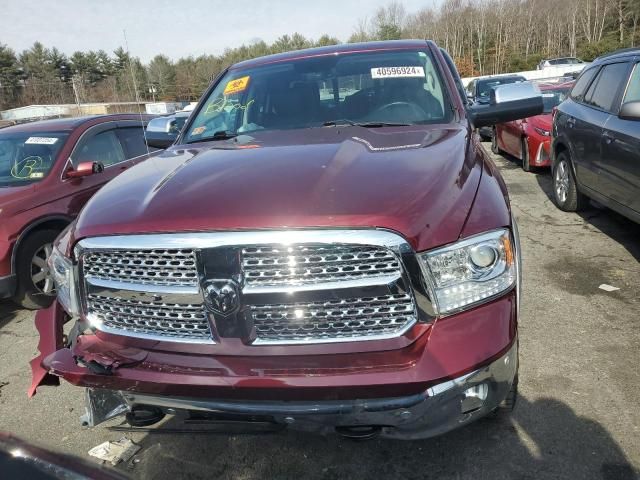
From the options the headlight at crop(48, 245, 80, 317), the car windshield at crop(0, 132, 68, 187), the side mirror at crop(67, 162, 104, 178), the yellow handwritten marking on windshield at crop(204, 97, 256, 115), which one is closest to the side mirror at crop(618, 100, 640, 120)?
the yellow handwritten marking on windshield at crop(204, 97, 256, 115)

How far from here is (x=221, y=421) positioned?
1.90 m

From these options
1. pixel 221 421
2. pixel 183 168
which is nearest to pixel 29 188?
pixel 183 168

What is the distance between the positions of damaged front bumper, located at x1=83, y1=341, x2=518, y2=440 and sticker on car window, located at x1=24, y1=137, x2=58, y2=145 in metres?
4.43

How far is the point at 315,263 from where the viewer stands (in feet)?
5.75

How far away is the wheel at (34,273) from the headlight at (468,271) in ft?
13.3

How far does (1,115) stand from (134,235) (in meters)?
53.0

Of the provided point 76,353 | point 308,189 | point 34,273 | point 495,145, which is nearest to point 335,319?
point 308,189

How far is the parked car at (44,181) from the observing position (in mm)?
4637

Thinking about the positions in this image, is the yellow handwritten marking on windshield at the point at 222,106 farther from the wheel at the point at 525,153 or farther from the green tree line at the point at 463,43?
the green tree line at the point at 463,43

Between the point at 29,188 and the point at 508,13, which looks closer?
the point at 29,188

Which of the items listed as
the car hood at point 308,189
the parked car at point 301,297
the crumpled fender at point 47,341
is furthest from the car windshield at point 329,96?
the crumpled fender at point 47,341

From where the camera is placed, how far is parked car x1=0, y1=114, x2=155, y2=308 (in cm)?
464

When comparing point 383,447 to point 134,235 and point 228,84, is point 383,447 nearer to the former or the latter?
point 134,235

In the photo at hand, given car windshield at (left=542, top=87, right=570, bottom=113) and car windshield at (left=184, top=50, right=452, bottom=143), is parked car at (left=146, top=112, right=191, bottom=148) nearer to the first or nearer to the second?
car windshield at (left=184, top=50, right=452, bottom=143)
